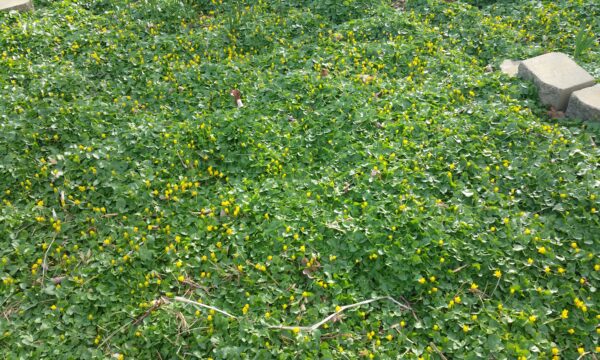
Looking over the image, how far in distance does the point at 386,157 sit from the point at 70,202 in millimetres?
2298

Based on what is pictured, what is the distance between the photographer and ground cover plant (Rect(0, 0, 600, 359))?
2.77 metres

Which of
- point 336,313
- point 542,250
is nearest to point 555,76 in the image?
point 542,250

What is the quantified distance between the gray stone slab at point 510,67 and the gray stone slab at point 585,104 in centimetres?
61

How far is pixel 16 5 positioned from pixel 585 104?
5.72 m

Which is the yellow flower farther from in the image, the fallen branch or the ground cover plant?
the fallen branch

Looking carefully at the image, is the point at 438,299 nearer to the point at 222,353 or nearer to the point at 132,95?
the point at 222,353

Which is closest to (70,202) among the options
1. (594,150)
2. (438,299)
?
(438,299)

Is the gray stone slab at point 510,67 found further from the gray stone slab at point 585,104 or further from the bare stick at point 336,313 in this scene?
the bare stick at point 336,313

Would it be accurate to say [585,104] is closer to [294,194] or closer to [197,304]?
[294,194]

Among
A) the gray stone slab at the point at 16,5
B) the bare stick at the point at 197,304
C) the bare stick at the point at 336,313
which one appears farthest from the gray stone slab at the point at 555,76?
the gray stone slab at the point at 16,5

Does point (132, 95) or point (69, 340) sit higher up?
point (132, 95)

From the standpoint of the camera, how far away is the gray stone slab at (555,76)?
13.3 ft

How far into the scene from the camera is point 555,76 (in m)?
4.15

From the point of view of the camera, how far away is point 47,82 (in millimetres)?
4258
